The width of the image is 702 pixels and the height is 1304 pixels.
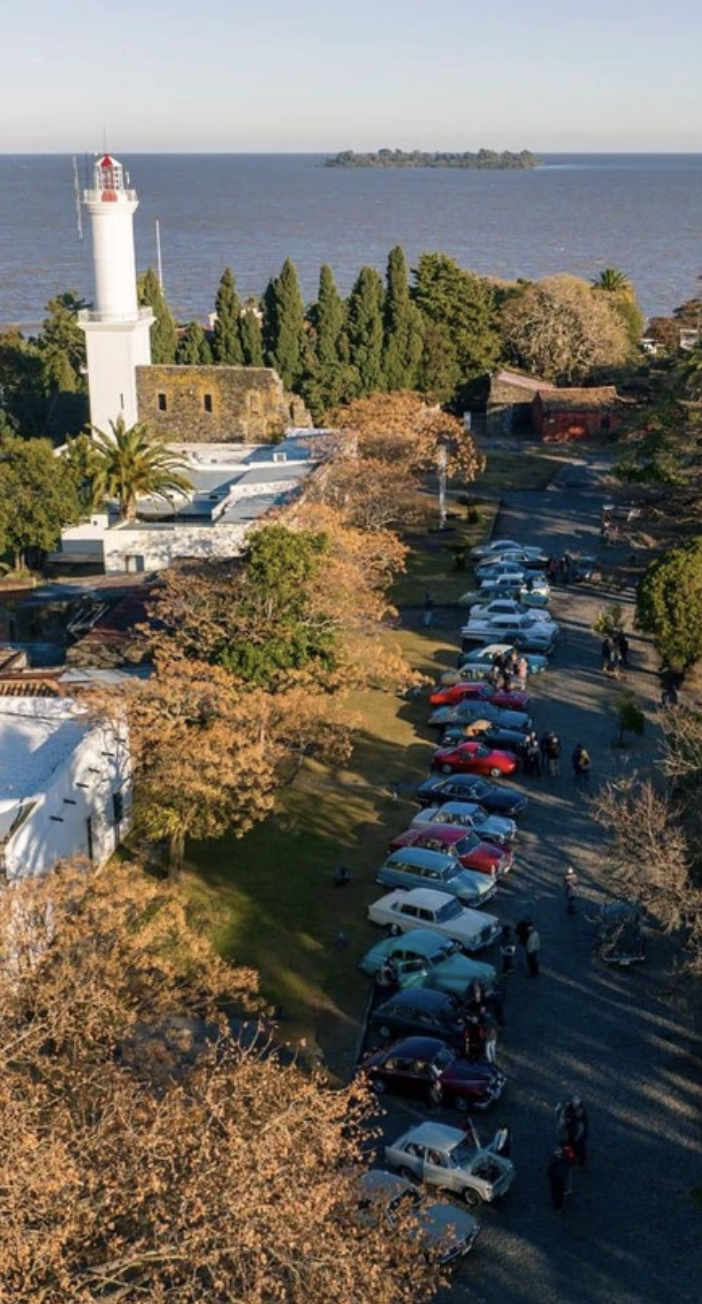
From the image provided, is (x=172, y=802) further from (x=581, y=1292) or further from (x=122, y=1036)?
(x=581, y=1292)

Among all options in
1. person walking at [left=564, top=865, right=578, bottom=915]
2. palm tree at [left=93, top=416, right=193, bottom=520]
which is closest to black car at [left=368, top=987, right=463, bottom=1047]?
person walking at [left=564, top=865, right=578, bottom=915]

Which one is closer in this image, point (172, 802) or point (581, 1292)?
point (581, 1292)

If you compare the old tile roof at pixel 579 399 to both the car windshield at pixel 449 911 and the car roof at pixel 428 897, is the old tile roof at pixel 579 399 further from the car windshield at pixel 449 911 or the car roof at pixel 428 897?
the car windshield at pixel 449 911

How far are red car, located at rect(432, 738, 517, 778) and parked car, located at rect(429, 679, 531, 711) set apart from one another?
8.81 feet

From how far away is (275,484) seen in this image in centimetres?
4516

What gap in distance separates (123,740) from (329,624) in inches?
218

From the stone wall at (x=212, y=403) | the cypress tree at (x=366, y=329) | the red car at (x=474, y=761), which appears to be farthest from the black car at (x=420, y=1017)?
the cypress tree at (x=366, y=329)

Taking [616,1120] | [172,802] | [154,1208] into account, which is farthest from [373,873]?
[154,1208]

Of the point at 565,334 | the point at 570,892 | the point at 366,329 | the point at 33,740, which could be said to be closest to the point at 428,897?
the point at 570,892

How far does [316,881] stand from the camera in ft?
86.5

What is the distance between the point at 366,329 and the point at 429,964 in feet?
156

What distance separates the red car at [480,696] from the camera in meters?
33.7

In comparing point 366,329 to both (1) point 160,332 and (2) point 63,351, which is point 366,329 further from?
(2) point 63,351

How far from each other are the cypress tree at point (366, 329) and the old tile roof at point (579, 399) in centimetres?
767
